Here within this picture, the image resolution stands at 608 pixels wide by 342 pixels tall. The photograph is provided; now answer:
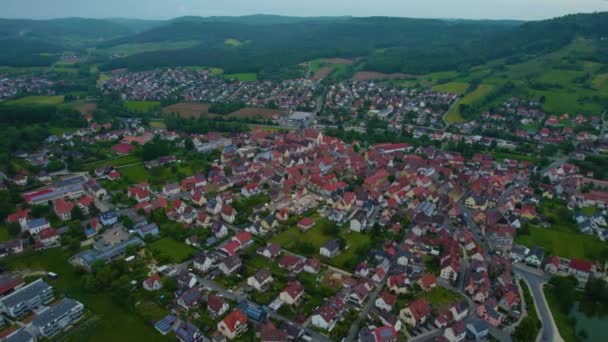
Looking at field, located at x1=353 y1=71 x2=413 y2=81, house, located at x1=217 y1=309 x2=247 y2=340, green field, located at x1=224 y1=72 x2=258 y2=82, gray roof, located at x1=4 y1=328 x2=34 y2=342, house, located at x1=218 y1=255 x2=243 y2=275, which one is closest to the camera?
gray roof, located at x1=4 y1=328 x2=34 y2=342

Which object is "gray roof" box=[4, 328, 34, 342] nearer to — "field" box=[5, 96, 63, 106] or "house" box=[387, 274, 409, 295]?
"house" box=[387, 274, 409, 295]

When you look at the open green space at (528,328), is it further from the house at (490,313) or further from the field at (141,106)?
the field at (141,106)

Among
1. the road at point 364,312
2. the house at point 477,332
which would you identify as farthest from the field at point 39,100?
the house at point 477,332

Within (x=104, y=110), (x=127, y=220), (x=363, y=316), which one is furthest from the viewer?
(x=104, y=110)

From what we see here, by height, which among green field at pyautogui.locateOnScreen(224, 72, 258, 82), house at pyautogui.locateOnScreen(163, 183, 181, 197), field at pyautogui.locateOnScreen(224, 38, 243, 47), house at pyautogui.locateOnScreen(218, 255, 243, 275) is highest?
field at pyautogui.locateOnScreen(224, 38, 243, 47)

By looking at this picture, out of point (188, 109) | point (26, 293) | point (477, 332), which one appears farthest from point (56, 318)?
point (188, 109)

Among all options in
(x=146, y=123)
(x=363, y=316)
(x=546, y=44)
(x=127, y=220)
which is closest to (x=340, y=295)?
(x=363, y=316)

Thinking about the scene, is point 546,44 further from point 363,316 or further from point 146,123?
point 363,316

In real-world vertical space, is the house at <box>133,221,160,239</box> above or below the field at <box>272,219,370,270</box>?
above

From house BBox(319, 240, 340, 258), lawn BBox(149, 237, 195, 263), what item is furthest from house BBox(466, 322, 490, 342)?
lawn BBox(149, 237, 195, 263)
